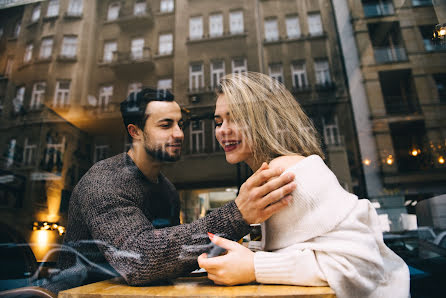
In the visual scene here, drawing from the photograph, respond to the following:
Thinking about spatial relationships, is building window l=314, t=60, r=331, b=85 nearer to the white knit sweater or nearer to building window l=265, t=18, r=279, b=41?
building window l=265, t=18, r=279, b=41

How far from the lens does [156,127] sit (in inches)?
46.7

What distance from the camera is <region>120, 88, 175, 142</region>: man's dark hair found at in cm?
130

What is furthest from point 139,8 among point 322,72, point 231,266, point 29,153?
point 231,266

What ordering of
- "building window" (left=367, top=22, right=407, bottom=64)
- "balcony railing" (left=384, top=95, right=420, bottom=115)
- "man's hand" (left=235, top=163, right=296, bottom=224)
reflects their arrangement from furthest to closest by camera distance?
"balcony railing" (left=384, top=95, right=420, bottom=115)
"building window" (left=367, top=22, right=407, bottom=64)
"man's hand" (left=235, top=163, right=296, bottom=224)

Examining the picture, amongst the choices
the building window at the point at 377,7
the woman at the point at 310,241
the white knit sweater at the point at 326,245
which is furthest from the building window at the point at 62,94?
the building window at the point at 377,7

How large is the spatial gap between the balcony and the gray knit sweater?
0.66m

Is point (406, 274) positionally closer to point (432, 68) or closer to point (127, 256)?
point (127, 256)

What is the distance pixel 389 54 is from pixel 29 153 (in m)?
2.38

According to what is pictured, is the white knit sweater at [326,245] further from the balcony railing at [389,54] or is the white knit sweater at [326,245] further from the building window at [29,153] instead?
the balcony railing at [389,54]

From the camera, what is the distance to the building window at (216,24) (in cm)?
146

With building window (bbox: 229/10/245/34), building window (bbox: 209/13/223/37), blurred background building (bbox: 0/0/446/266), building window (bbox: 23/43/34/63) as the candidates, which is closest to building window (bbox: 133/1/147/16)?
blurred background building (bbox: 0/0/446/266)

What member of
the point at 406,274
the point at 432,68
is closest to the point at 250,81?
the point at 406,274

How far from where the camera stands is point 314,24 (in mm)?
1512

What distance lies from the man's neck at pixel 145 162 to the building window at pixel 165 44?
589 millimetres
